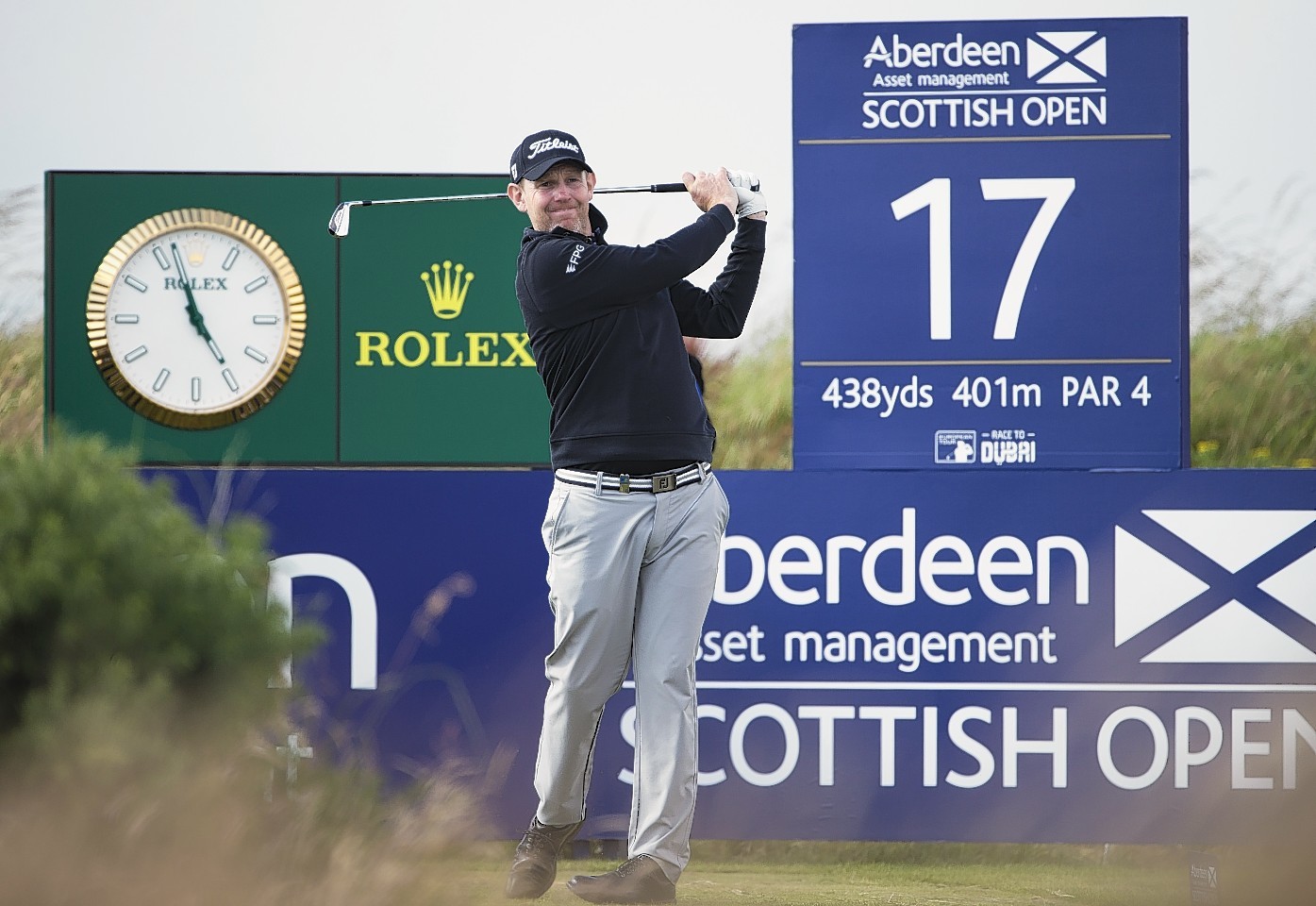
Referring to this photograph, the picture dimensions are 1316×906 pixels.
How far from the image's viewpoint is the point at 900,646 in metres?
4.11

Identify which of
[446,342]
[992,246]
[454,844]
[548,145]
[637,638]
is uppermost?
[548,145]

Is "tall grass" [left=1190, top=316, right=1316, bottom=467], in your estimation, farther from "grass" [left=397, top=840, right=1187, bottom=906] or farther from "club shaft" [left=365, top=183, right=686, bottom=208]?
"club shaft" [left=365, top=183, right=686, bottom=208]

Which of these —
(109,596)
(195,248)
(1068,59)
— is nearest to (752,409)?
(1068,59)

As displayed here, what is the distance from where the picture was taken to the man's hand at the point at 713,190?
3.50m

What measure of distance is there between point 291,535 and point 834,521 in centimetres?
159

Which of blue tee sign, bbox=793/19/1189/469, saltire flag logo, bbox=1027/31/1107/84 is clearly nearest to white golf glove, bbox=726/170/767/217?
blue tee sign, bbox=793/19/1189/469

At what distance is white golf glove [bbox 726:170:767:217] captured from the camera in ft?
11.8

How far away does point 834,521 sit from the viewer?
13.5 ft

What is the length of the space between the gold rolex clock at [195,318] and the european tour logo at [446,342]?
253 mm

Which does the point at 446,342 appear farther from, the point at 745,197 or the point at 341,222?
the point at 745,197

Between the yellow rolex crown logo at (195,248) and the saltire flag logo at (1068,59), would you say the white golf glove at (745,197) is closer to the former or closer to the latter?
the saltire flag logo at (1068,59)

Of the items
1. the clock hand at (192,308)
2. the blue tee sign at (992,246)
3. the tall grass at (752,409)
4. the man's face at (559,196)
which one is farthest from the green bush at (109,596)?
the tall grass at (752,409)

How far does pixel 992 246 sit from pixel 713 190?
1.05 m

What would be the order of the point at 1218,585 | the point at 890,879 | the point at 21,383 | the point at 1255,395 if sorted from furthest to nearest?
the point at 21,383
the point at 1255,395
the point at 890,879
the point at 1218,585
